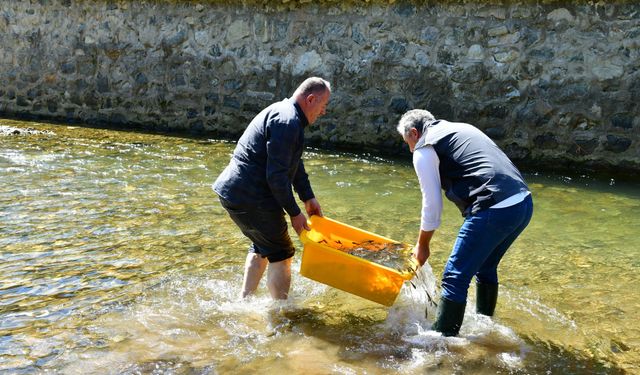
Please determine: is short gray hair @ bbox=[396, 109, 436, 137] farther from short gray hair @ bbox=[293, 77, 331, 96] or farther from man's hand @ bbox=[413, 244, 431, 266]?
man's hand @ bbox=[413, 244, 431, 266]

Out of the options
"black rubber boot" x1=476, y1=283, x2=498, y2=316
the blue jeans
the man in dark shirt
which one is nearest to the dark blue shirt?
the man in dark shirt

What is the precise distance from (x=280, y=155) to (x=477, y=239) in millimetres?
1170

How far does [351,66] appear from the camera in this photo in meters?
9.89

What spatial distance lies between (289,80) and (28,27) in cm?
527

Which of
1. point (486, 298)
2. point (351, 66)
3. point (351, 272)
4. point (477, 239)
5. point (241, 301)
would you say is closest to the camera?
point (477, 239)

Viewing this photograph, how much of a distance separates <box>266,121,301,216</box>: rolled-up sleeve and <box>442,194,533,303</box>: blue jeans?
0.99 metres

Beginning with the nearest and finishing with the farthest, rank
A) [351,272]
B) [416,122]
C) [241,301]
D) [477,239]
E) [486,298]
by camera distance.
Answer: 1. [477,239]
2. [416,122]
3. [351,272]
4. [486,298]
5. [241,301]

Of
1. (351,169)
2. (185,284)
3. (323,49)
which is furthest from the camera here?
(323,49)

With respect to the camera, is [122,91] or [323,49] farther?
[122,91]

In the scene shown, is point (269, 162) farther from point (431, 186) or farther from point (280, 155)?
point (431, 186)

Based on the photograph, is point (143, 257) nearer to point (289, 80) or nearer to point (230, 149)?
point (230, 149)

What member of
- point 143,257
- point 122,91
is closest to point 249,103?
point 122,91

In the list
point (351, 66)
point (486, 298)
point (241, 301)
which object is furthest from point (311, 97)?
point (351, 66)

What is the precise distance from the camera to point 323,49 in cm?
1009
